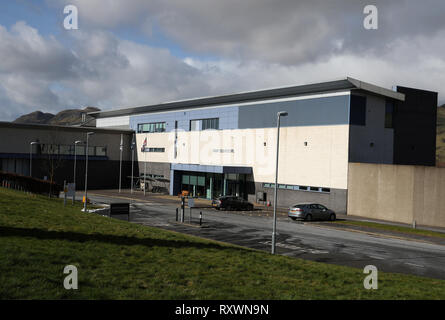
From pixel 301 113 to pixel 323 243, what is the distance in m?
23.3

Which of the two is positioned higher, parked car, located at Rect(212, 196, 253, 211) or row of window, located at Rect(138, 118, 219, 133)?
row of window, located at Rect(138, 118, 219, 133)

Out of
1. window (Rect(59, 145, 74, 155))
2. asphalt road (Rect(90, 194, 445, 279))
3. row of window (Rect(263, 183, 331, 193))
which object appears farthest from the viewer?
window (Rect(59, 145, 74, 155))

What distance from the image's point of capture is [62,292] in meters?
7.96

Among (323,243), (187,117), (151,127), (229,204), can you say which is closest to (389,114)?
(229,204)

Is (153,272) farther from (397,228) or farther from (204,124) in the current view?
(204,124)

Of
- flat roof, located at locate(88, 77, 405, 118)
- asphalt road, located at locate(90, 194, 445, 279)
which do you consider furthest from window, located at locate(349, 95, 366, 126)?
asphalt road, located at locate(90, 194, 445, 279)

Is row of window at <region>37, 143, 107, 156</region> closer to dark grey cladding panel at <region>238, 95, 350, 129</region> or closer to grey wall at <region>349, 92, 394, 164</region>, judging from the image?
dark grey cladding panel at <region>238, 95, 350, 129</region>

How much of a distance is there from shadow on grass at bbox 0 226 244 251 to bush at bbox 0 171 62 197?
25049mm

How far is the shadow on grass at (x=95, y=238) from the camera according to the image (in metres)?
12.9

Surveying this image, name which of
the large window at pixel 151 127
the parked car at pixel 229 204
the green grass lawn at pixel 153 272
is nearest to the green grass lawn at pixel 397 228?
the parked car at pixel 229 204

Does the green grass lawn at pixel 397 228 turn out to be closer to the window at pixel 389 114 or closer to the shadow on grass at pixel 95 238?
the window at pixel 389 114

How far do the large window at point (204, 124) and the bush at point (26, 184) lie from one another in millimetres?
23215

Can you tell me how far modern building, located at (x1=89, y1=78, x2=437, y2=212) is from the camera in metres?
39.7

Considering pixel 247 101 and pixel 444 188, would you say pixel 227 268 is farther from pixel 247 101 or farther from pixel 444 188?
pixel 247 101
